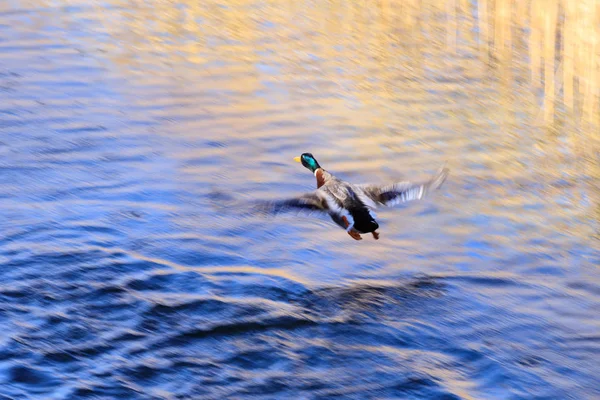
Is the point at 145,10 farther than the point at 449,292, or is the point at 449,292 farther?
the point at 145,10

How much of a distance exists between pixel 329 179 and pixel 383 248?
0.70 m

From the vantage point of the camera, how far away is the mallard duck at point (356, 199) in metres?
5.91

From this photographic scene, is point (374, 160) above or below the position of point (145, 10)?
below

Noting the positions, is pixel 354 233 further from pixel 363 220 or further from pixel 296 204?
pixel 296 204

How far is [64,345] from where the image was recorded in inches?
206

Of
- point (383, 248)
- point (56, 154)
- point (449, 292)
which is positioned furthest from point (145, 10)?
point (449, 292)

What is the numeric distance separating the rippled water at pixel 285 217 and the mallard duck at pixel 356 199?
39 cm

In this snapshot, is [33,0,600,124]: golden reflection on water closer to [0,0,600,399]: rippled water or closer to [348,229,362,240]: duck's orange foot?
[0,0,600,399]: rippled water

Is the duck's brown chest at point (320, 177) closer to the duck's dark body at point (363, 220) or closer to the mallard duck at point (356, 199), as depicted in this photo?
the mallard duck at point (356, 199)

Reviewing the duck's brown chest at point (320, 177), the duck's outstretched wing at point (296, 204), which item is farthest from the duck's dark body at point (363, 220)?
the duck's brown chest at point (320, 177)

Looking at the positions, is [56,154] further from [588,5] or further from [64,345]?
[588,5]

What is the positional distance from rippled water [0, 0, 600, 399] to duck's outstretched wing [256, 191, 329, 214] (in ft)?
0.99

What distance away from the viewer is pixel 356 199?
6039 millimetres

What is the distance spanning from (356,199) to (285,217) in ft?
4.01
